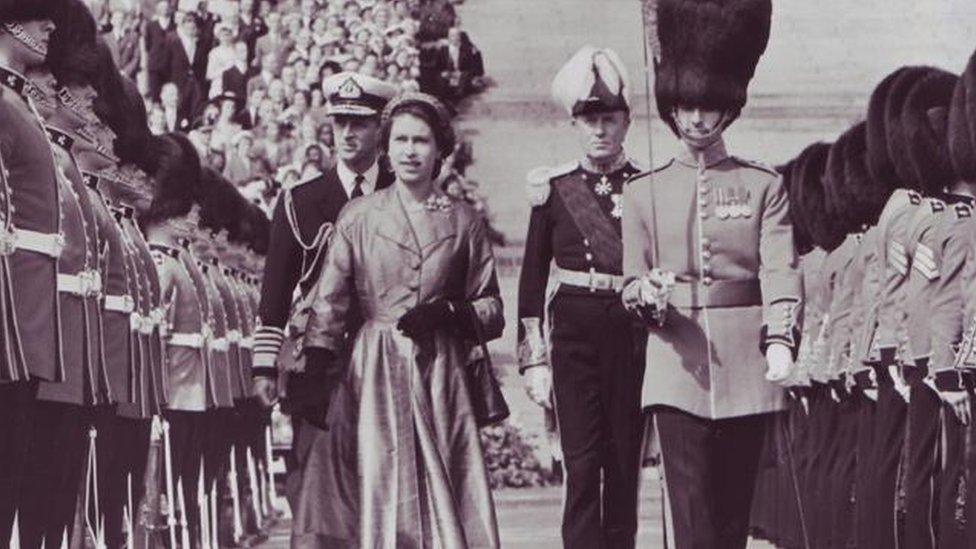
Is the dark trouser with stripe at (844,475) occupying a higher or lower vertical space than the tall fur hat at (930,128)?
lower

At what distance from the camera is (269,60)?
1155 inches

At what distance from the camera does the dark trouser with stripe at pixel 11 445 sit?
32.2 feet

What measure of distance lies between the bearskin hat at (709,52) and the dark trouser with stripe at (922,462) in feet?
6.36

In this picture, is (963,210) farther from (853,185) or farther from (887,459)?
(853,185)

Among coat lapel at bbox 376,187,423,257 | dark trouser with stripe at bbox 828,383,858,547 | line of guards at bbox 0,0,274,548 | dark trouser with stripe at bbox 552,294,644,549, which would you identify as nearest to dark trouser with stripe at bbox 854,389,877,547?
dark trouser with stripe at bbox 828,383,858,547

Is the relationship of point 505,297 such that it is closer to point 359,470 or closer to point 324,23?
point 324,23

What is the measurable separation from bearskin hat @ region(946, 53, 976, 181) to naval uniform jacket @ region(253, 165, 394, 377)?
2.09 m

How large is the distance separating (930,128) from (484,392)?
313cm

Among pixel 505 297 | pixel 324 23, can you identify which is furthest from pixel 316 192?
pixel 324 23

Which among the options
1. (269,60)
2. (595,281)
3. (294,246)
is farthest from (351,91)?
(269,60)

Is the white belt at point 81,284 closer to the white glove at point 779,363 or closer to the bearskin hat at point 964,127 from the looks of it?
the white glove at point 779,363

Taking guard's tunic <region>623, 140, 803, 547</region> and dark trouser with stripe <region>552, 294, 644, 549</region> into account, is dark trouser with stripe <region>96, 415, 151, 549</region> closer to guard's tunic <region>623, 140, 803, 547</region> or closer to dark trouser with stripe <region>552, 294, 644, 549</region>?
dark trouser with stripe <region>552, 294, 644, 549</region>

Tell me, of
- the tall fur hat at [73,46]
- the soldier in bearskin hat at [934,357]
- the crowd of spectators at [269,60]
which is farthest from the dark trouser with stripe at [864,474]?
the crowd of spectators at [269,60]

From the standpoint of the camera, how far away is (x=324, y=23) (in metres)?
29.0
